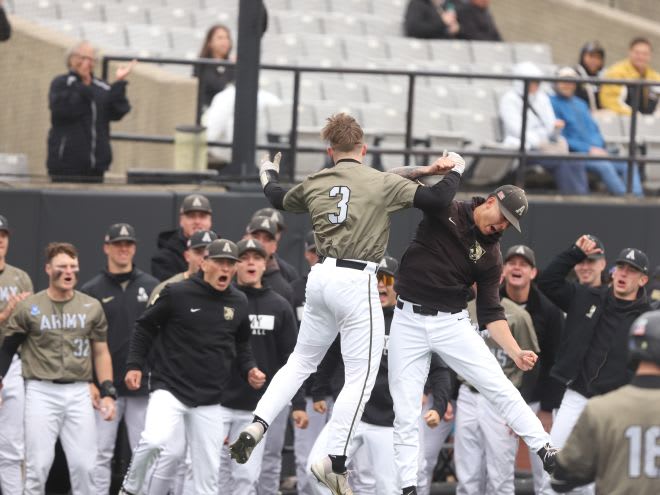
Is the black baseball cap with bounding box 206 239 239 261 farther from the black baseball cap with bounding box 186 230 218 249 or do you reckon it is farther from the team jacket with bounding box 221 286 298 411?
the team jacket with bounding box 221 286 298 411

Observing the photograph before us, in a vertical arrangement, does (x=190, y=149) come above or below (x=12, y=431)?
above

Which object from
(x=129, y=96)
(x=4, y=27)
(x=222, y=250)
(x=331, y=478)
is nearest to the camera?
(x=331, y=478)

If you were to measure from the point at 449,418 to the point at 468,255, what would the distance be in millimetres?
2974

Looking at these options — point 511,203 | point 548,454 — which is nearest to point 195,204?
point 511,203

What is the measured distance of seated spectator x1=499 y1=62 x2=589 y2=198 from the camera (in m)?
13.3

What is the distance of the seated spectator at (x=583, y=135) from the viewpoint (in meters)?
13.5

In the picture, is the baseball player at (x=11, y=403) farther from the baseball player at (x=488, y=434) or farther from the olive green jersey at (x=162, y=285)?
the baseball player at (x=488, y=434)

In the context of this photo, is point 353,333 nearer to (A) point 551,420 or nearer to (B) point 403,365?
(B) point 403,365

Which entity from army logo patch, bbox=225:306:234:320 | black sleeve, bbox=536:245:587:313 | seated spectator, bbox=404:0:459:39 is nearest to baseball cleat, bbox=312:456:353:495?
army logo patch, bbox=225:306:234:320

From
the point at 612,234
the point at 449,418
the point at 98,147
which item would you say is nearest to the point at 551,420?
the point at 449,418

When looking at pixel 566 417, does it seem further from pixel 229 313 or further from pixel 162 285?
pixel 162 285

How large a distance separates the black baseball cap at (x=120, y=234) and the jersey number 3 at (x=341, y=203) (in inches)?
118

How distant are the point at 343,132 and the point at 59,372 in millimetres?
3237

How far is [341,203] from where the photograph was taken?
8.20 meters
